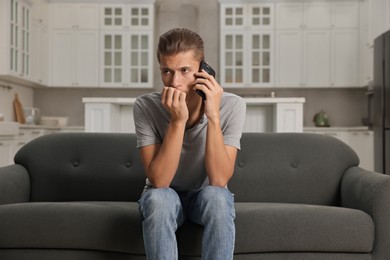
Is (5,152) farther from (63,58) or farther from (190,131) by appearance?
(190,131)

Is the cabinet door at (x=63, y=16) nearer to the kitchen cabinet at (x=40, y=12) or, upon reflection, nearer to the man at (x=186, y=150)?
the kitchen cabinet at (x=40, y=12)

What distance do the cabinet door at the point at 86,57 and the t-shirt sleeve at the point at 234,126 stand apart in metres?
5.92

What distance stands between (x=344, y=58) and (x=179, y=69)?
6067 mm

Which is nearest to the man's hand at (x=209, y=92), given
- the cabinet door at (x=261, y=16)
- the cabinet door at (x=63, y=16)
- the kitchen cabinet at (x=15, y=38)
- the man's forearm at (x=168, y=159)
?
the man's forearm at (x=168, y=159)

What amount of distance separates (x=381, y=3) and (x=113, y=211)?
5.50 metres

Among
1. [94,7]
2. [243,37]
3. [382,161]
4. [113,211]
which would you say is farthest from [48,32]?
[113,211]

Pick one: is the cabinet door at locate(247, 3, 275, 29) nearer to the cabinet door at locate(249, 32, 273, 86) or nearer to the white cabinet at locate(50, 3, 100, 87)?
the cabinet door at locate(249, 32, 273, 86)

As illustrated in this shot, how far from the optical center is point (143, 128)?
210cm

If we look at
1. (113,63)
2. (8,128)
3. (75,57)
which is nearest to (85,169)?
(8,128)

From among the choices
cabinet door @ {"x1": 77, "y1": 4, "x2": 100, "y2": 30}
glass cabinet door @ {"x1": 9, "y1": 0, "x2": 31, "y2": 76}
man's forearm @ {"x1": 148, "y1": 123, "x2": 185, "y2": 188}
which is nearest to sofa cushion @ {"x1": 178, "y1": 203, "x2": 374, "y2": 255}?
man's forearm @ {"x1": 148, "y1": 123, "x2": 185, "y2": 188}

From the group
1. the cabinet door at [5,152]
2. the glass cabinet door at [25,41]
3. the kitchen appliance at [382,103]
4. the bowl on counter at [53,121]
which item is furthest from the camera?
the bowl on counter at [53,121]

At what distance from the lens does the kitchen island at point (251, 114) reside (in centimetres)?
535

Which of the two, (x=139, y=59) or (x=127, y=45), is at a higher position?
(x=127, y=45)

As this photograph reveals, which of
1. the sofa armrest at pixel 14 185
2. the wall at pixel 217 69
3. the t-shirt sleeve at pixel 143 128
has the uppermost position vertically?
the wall at pixel 217 69
